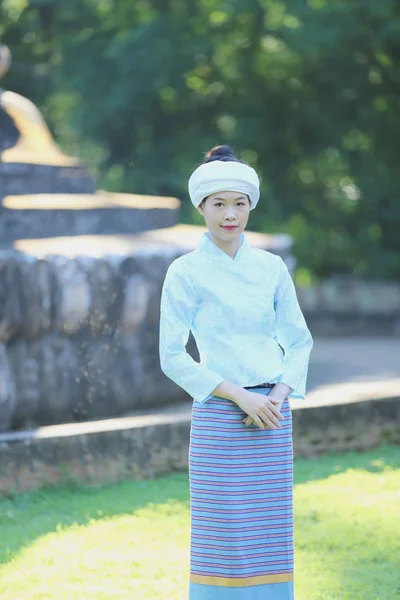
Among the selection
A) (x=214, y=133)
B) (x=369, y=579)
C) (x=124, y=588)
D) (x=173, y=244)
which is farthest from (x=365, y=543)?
(x=214, y=133)

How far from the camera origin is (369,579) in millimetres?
3594

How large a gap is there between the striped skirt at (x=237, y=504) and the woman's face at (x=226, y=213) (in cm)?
43

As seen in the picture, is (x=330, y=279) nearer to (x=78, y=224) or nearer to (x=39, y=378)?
(x=78, y=224)

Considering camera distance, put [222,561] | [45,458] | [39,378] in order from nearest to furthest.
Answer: [222,561] < [45,458] < [39,378]

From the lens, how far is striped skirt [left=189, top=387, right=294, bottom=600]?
9.37 feet

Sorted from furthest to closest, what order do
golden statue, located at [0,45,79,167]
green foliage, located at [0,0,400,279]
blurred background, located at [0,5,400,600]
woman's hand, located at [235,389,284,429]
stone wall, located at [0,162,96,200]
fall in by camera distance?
green foliage, located at [0,0,400,279], golden statue, located at [0,45,79,167], stone wall, located at [0,162,96,200], blurred background, located at [0,5,400,600], woman's hand, located at [235,389,284,429]

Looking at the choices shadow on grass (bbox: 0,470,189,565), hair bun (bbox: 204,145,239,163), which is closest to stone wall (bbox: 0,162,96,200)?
shadow on grass (bbox: 0,470,189,565)

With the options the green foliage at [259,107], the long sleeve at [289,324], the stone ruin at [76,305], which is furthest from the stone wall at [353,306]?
the long sleeve at [289,324]

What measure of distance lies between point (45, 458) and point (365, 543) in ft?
4.74

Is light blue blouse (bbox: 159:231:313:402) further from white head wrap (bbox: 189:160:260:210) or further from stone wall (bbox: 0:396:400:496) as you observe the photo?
stone wall (bbox: 0:396:400:496)

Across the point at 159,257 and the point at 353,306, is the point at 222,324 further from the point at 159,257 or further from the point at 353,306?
the point at 353,306

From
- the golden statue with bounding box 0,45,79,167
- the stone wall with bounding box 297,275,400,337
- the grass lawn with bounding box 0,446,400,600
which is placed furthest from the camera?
the stone wall with bounding box 297,275,400,337

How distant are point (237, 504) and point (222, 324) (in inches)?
19.0

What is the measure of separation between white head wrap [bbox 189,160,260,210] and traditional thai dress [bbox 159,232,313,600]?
0.50ft
